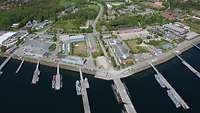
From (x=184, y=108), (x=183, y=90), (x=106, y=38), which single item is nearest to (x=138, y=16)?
(x=106, y=38)

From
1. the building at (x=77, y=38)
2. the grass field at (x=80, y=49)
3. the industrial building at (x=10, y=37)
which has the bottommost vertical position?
the grass field at (x=80, y=49)

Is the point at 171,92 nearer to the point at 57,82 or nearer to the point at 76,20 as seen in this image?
the point at 57,82

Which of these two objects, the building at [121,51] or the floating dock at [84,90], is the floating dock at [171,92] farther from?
the floating dock at [84,90]

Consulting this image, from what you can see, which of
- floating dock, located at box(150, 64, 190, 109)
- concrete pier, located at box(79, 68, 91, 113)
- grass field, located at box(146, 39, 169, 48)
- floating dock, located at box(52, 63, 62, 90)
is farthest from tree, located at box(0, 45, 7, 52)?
floating dock, located at box(150, 64, 190, 109)

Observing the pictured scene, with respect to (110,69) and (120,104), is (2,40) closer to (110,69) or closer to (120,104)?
(110,69)

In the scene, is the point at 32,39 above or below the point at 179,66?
above

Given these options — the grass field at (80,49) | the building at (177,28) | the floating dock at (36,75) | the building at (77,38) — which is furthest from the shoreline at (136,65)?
the building at (77,38)

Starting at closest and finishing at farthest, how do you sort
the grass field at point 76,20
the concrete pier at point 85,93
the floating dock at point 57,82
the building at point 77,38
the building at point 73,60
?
the concrete pier at point 85,93, the floating dock at point 57,82, the building at point 73,60, the building at point 77,38, the grass field at point 76,20
